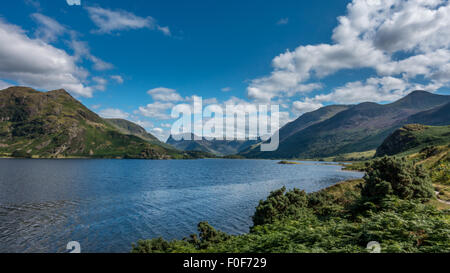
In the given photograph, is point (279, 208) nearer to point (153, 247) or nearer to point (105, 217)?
point (153, 247)

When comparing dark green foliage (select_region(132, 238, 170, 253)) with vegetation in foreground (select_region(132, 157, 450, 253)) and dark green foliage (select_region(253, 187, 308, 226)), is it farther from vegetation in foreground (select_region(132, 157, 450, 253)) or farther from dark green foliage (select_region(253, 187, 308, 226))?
dark green foliage (select_region(253, 187, 308, 226))

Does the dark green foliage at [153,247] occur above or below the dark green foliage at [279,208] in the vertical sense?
below

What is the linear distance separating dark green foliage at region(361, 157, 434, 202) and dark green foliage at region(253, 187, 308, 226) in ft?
28.8

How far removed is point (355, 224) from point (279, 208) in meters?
14.1

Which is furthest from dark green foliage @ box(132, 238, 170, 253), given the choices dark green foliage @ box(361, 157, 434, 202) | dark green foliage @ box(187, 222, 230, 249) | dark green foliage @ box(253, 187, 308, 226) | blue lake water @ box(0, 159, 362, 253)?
dark green foliage @ box(361, 157, 434, 202)

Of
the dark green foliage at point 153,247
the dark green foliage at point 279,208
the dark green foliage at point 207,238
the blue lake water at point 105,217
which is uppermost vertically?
the dark green foliage at point 279,208

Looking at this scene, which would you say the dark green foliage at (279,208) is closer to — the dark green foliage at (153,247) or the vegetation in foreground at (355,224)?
the vegetation in foreground at (355,224)

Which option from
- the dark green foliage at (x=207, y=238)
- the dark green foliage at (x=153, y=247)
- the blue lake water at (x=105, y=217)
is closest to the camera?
the dark green foliage at (x=153, y=247)

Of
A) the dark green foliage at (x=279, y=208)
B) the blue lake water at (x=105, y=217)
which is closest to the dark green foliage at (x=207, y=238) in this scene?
the dark green foliage at (x=279, y=208)

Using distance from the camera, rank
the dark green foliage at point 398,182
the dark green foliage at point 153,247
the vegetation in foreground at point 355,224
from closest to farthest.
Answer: the vegetation in foreground at point 355,224, the dark green foliage at point 153,247, the dark green foliage at point 398,182

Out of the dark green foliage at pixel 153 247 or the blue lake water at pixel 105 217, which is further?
the blue lake water at pixel 105 217

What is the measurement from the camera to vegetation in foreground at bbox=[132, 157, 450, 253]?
10867 mm

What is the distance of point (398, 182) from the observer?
24453 millimetres

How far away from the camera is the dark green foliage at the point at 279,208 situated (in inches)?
1138
